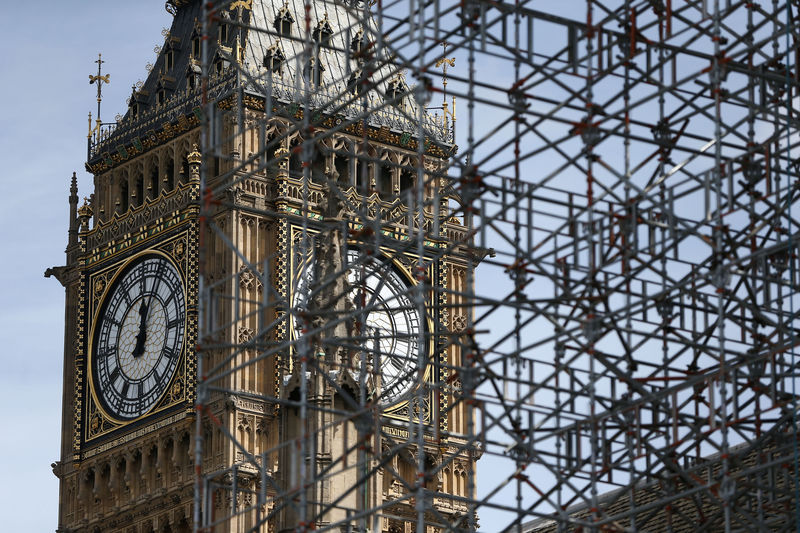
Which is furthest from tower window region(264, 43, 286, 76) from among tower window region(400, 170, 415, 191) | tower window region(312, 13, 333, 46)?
tower window region(400, 170, 415, 191)

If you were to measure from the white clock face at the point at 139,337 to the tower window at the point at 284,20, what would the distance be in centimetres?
609

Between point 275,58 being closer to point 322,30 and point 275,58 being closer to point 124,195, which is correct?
point 322,30

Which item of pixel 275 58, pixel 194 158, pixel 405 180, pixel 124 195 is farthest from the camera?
pixel 124 195

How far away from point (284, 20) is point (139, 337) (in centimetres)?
808

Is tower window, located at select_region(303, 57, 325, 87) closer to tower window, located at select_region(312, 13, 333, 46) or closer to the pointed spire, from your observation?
tower window, located at select_region(312, 13, 333, 46)

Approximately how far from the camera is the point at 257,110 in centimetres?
6812

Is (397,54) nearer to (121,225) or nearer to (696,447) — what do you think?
(696,447)

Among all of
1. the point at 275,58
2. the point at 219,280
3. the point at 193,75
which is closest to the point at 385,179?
the point at 275,58

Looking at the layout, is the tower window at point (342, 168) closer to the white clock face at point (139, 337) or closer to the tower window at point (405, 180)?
the tower window at point (405, 180)

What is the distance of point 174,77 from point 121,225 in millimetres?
4093

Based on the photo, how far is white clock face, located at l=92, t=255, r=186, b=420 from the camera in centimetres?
6819

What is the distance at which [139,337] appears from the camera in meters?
69.4

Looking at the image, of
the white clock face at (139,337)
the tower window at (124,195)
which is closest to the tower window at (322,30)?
the tower window at (124,195)

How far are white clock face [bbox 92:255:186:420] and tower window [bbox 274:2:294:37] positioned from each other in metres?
6.09
